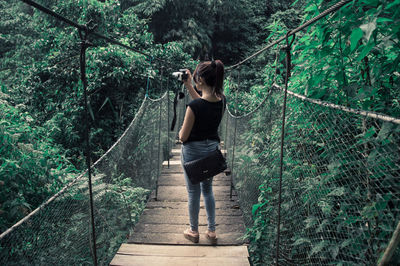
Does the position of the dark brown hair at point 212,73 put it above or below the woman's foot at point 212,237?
above

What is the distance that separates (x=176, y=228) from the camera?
1949 mm

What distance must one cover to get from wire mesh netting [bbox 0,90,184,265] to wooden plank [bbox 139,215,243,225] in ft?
0.77

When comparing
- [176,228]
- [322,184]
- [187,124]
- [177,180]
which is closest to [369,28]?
[322,184]

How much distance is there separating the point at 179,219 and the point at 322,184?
123 centimetres

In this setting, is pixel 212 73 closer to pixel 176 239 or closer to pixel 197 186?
pixel 197 186

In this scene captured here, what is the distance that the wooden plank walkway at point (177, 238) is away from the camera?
1.57 metres

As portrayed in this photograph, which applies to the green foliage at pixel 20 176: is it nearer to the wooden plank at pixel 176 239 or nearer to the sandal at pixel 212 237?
the wooden plank at pixel 176 239

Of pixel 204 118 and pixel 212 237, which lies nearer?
pixel 204 118

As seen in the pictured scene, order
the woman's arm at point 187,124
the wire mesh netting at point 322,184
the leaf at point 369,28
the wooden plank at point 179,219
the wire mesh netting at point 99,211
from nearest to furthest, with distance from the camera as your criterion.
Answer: the leaf at point 369,28 < the wire mesh netting at point 322,184 < the wire mesh netting at point 99,211 < the woman's arm at point 187,124 < the wooden plank at point 179,219

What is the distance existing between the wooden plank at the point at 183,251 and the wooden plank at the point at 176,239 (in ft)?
0.13

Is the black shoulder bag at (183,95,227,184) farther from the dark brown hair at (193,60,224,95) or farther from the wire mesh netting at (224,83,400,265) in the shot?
the wire mesh netting at (224,83,400,265)

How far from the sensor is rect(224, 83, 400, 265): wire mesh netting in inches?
33.9

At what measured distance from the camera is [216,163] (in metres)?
1.57

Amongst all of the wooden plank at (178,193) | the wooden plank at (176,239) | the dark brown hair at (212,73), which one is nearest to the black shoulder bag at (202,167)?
the dark brown hair at (212,73)
